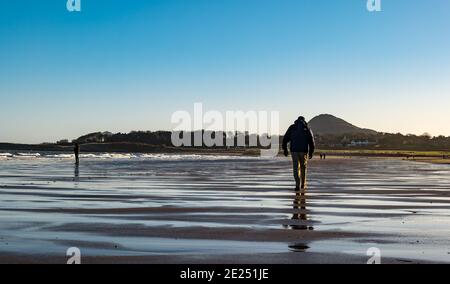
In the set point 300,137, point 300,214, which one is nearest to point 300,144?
point 300,137

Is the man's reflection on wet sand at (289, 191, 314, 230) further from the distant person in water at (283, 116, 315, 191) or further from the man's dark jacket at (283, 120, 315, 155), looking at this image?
the man's dark jacket at (283, 120, 315, 155)

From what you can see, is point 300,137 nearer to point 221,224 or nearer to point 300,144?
point 300,144

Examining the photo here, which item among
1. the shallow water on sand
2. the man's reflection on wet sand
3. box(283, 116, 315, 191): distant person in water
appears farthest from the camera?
box(283, 116, 315, 191): distant person in water

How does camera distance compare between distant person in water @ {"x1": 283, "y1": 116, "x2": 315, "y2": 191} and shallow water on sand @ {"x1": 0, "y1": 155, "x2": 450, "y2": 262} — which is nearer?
shallow water on sand @ {"x1": 0, "y1": 155, "x2": 450, "y2": 262}

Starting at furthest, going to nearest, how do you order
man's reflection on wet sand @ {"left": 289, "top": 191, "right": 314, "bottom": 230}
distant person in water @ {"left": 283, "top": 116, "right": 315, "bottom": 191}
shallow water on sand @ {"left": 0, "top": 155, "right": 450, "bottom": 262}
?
distant person in water @ {"left": 283, "top": 116, "right": 315, "bottom": 191}, man's reflection on wet sand @ {"left": 289, "top": 191, "right": 314, "bottom": 230}, shallow water on sand @ {"left": 0, "top": 155, "right": 450, "bottom": 262}

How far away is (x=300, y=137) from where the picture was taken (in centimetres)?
2052

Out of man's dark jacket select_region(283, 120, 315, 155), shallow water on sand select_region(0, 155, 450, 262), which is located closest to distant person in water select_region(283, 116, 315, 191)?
man's dark jacket select_region(283, 120, 315, 155)

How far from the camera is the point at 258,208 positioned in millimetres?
13984

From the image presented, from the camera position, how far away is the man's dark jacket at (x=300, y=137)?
2050 centimetres

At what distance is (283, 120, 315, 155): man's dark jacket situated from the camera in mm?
20500

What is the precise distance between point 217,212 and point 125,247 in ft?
15.4

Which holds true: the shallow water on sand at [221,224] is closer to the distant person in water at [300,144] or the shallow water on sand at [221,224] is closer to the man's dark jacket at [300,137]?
the distant person in water at [300,144]
